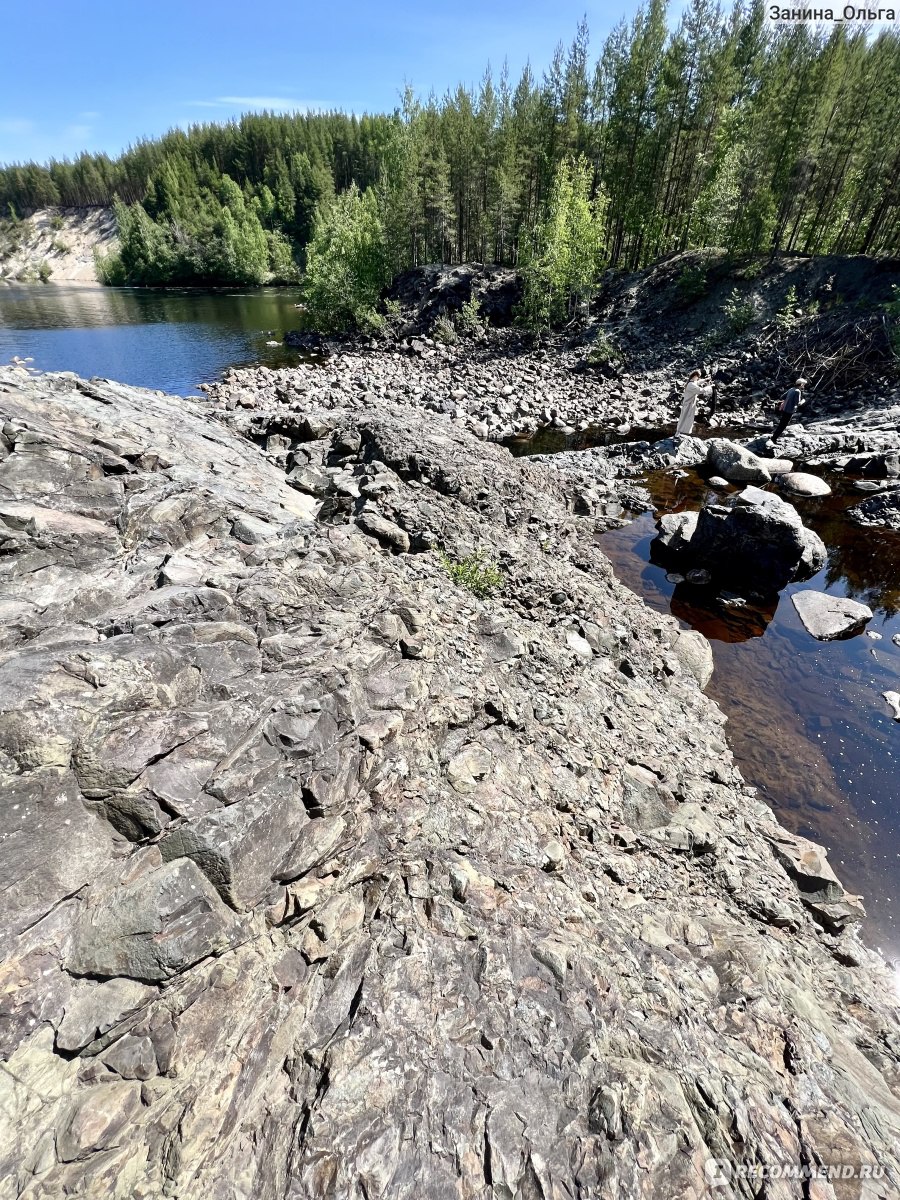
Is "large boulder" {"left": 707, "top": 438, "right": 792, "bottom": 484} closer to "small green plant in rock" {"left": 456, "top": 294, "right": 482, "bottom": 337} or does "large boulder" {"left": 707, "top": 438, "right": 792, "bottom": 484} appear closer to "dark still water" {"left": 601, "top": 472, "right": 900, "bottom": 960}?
"dark still water" {"left": 601, "top": 472, "right": 900, "bottom": 960}

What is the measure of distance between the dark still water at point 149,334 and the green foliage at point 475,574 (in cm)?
3084

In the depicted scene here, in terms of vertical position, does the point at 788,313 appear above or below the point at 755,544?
above

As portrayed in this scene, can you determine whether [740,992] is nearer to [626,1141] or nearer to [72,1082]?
[626,1141]

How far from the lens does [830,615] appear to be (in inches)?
560

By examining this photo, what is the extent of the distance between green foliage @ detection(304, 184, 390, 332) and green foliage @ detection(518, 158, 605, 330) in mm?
14480

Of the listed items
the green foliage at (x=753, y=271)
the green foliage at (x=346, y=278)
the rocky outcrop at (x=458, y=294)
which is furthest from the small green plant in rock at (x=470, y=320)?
the green foliage at (x=753, y=271)

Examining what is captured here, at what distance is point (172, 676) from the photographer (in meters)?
5.65

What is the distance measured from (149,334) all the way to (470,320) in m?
32.5

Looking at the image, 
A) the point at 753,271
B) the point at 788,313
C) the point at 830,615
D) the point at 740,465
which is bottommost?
the point at 830,615

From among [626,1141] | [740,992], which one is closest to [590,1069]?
[626,1141]

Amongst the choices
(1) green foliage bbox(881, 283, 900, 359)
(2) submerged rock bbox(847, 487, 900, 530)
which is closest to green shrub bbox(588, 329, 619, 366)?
(1) green foliage bbox(881, 283, 900, 359)

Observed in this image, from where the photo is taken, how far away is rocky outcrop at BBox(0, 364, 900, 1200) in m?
3.54
